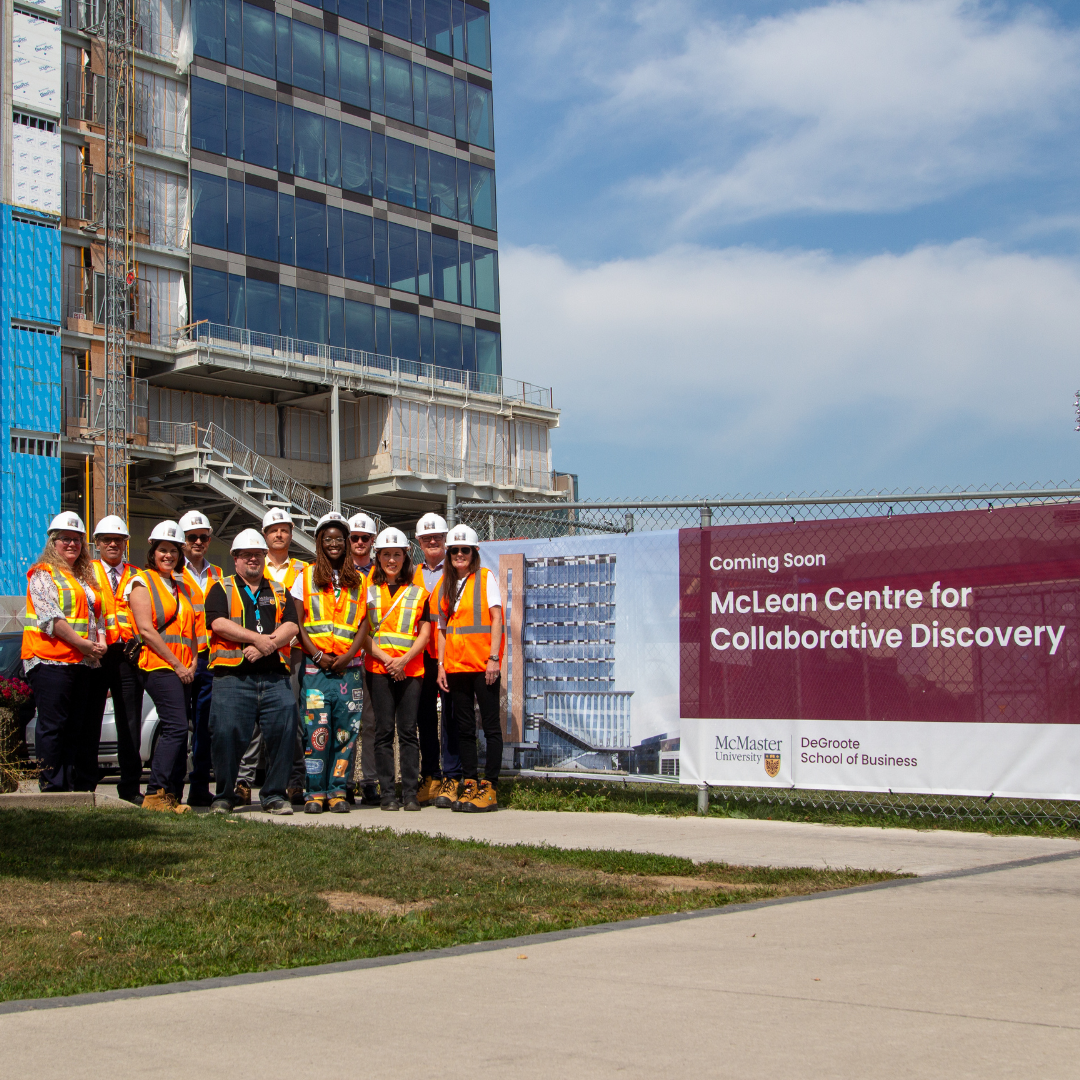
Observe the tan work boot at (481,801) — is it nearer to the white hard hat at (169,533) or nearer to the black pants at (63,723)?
the black pants at (63,723)

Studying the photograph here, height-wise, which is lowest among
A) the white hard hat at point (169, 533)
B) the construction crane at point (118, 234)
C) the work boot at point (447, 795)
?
the work boot at point (447, 795)

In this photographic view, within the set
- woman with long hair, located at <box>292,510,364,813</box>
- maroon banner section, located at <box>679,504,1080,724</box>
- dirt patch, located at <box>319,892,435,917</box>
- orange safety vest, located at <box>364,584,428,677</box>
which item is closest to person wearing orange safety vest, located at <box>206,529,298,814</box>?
woman with long hair, located at <box>292,510,364,813</box>

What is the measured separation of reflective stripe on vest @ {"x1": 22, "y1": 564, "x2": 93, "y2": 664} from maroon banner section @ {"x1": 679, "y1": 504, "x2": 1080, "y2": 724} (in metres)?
4.51

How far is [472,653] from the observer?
33.7 feet

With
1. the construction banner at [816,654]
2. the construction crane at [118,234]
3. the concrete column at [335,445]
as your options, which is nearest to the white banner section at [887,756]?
the construction banner at [816,654]

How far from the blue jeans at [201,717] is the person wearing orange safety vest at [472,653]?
183 cm

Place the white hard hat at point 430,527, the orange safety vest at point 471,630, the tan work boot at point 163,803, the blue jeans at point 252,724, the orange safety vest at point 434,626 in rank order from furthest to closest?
the white hard hat at point 430,527 < the orange safety vest at point 434,626 < the orange safety vest at point 471,630 < the blue jeans at point 252,724 < the tan work boot at point 163,803

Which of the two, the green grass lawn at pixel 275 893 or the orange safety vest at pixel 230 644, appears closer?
the green grass lawn at pixel 275 893

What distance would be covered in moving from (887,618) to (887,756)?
3.13ft

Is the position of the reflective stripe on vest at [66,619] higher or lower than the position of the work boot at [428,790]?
higher

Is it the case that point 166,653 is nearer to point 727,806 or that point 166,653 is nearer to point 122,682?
point 122,682

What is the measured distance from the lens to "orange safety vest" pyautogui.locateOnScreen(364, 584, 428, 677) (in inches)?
401

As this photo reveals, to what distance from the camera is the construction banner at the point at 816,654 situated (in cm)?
865

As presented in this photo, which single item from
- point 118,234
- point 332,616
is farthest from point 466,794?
point 118,234
